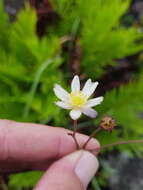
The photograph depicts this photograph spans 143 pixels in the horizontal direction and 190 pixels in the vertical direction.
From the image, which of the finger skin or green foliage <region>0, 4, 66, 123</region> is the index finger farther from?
green foliage <region>0, 4, 66, 123</region>

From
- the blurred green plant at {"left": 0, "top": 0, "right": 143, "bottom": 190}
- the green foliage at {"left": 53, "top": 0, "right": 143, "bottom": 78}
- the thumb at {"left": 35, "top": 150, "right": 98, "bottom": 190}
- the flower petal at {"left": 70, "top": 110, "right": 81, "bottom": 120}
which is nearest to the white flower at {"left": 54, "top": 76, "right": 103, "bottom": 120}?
the flower petal at {"left": 70, "top": 110, "right": 81, "bottom": 120}

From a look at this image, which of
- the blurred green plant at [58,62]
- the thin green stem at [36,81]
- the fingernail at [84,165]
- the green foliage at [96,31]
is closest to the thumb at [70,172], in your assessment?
the fingernail at [84,165]

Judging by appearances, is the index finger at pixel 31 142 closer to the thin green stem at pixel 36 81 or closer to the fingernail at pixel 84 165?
the fingernail at pixel 84 165

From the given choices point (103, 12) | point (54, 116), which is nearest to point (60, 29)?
point (103, 12)

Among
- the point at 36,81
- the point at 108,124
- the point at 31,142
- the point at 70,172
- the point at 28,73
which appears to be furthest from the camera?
the point at 28,73

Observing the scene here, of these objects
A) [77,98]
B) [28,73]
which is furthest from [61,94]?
[28,73]

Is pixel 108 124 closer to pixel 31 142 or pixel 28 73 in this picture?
pixel 31 142
